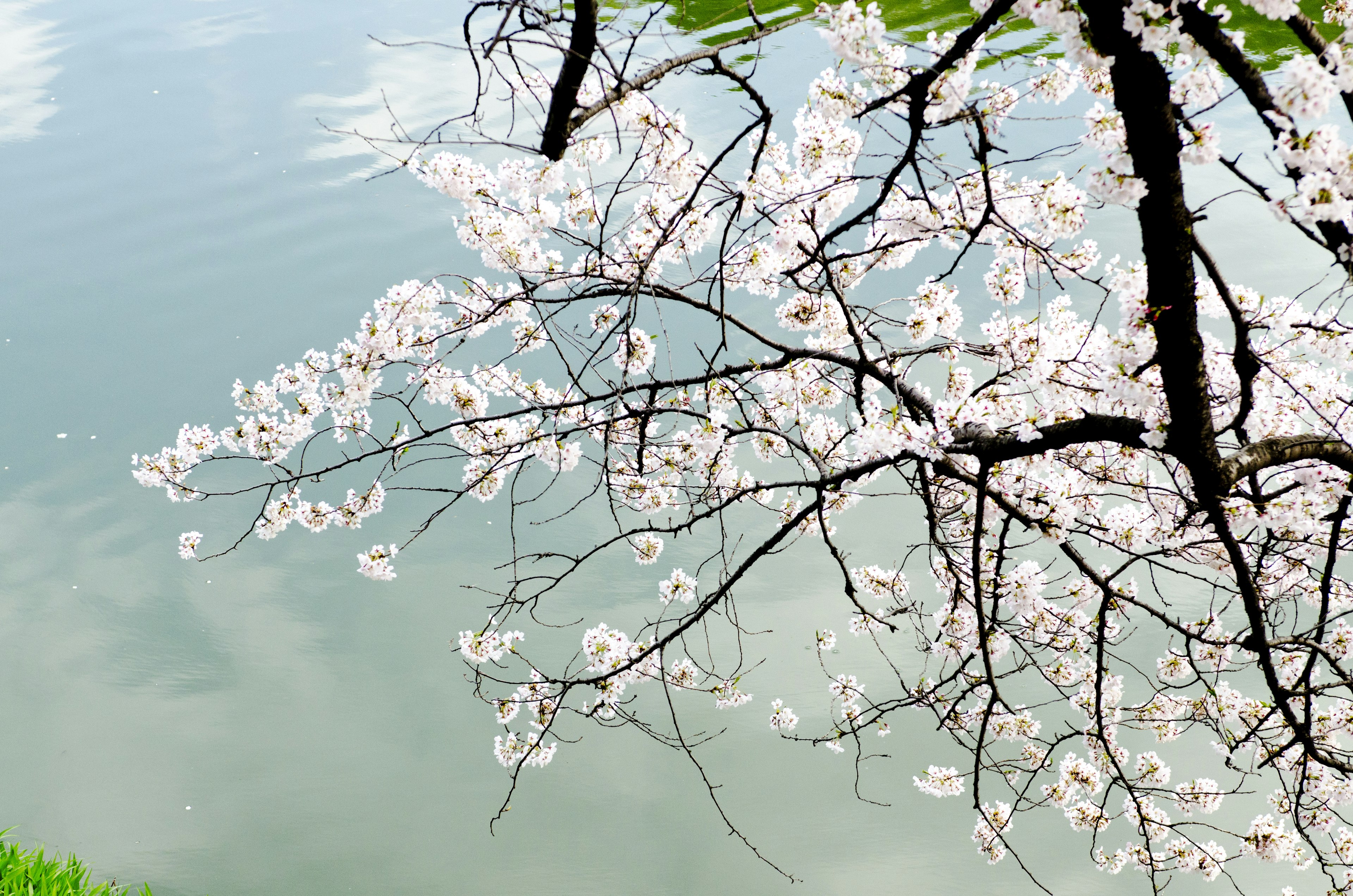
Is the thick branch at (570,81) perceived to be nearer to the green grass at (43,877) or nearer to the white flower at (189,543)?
the white flower at (189,543)

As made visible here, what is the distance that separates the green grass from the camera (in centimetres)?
390

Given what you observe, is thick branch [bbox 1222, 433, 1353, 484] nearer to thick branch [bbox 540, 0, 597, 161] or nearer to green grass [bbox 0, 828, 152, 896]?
thick branch [bbox 540, 0, 597, 161]

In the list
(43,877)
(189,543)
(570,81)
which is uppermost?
(570,81)

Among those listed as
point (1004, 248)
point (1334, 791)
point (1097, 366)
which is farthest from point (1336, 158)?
point (1334, 791)

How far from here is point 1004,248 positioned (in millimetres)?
3051

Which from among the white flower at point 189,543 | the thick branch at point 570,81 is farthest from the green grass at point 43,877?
the thick branch at point 570,81

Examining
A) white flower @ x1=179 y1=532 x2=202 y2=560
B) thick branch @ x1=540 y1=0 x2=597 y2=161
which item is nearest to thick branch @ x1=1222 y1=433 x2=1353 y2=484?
thick branch @ x1=540 y1=0 x2=597 y2=161

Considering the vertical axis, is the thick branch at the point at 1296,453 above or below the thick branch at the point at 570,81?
below

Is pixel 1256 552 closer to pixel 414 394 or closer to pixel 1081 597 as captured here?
pixel 1081 597

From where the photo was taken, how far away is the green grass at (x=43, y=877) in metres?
3.90

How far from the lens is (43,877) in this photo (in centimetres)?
400

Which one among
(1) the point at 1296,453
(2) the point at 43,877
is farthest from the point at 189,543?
(1) the point at 1296,453

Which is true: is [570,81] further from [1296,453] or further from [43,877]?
[43,877]

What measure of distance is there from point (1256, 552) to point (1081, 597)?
783 mm
